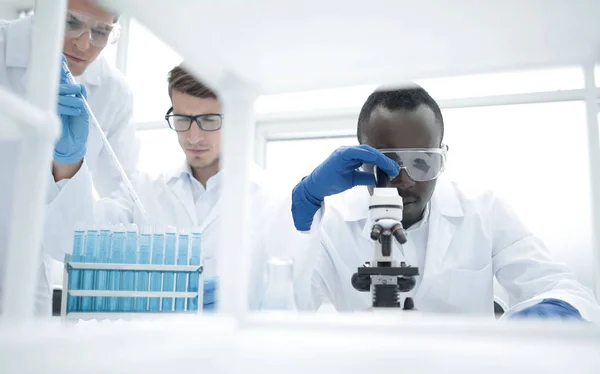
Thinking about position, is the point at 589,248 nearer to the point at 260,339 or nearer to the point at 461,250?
the point at 461,250

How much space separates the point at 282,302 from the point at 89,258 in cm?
56

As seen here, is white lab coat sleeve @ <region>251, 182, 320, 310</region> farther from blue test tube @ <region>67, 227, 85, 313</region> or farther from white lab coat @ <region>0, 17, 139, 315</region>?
white lab coat @ <region>0, 17, 139, 315</region>

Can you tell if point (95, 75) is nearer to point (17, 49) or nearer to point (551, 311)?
point (17, 49)

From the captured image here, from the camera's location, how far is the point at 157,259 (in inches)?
48.1

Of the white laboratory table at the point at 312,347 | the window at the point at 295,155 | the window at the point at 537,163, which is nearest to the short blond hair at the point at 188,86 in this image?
the window at the point at 295,155

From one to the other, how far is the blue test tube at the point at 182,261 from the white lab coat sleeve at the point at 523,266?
3.14ft

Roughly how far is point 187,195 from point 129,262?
41.3 inches

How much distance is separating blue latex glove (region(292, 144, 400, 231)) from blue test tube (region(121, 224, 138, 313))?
23.9 inches

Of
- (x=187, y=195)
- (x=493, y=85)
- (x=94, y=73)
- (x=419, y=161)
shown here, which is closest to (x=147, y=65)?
(x=94, y=73)

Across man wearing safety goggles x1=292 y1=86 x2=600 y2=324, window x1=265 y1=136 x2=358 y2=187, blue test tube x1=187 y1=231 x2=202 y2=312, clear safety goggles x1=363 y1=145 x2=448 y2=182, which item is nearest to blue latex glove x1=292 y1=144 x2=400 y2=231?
man wearing safety goggles x1=292 y1=86 x2=600 y2=324

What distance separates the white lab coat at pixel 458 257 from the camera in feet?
5.60

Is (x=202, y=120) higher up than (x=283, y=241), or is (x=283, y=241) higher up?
(x=202, y=120)

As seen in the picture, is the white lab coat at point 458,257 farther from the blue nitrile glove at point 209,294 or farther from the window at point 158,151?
the window at point 158,151

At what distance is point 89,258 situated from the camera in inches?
47.4
